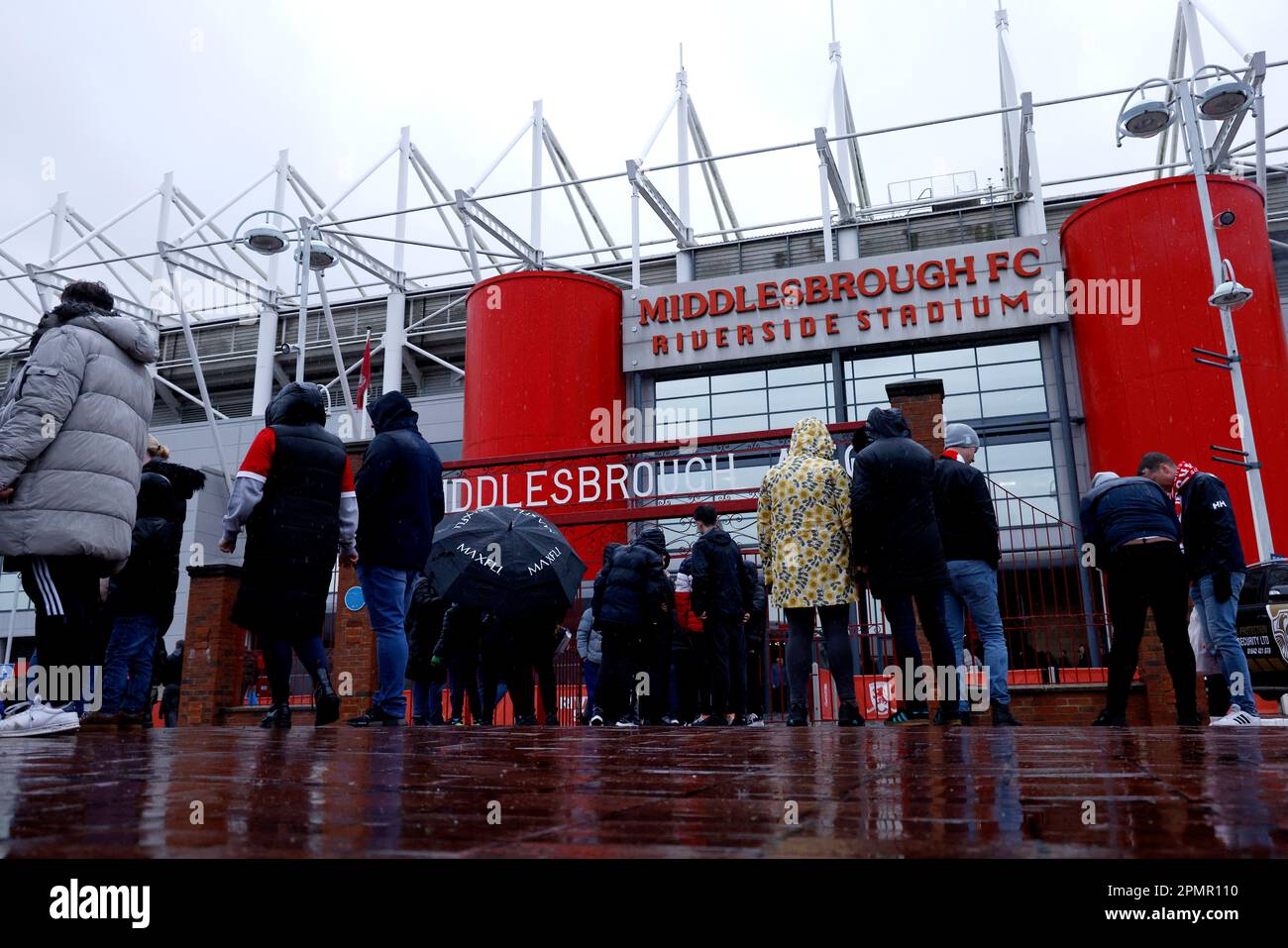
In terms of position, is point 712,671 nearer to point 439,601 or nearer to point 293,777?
point 439,601

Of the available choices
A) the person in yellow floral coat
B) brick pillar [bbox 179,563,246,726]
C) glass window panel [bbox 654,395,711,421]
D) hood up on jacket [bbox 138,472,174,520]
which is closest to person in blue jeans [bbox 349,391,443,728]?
hood up on jacket [bbox 138,472,174,520]

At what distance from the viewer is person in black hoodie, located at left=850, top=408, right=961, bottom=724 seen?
519 centimetres

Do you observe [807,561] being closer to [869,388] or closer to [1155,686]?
[1155,686]

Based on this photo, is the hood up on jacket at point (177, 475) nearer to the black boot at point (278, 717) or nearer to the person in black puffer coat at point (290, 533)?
the person in black puffer coat at point (290, 533)

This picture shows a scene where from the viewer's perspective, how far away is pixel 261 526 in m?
4.61

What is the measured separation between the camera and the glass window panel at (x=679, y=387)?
18391mm

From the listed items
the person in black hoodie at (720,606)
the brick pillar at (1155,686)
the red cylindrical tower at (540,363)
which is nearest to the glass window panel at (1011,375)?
the red cylindrical tower at (540,363)

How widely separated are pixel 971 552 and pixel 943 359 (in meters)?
12.4

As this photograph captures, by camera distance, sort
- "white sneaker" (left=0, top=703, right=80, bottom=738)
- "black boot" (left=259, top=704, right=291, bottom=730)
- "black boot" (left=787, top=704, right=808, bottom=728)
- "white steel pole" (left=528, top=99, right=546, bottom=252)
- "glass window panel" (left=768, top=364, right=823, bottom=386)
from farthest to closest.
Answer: "white steel pole" (left=528, top=99, right=546, bottom=252)
"glass window panel" (left=768, top=364, right=823, bottom=386)
"black boot" (left=787, top=704, right=808, bottom=728)
"black boot" (left=259, top=704, right=291, bottom=730)
"white sneaker" (left=0, top=703, right=80, bottom=738)

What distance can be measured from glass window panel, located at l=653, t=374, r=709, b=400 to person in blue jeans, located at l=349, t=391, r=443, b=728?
43.7ft

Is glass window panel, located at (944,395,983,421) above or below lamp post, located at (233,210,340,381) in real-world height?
below

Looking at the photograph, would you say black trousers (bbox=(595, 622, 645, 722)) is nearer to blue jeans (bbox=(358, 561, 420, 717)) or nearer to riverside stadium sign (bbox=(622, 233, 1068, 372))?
blue jeans (bbox=(358, 561, 420, 717))
